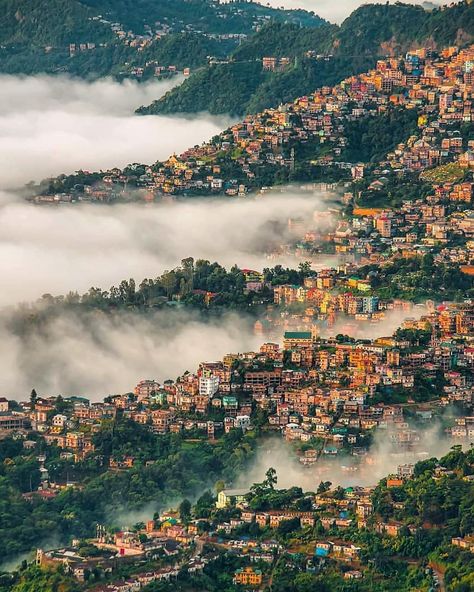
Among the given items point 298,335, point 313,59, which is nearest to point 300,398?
point 298,335

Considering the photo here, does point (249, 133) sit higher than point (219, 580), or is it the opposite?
point (249, 133)

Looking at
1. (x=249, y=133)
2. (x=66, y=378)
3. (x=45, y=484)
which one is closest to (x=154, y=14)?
(x=249, y=133)

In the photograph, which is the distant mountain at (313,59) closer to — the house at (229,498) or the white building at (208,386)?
the white building at (208,386)

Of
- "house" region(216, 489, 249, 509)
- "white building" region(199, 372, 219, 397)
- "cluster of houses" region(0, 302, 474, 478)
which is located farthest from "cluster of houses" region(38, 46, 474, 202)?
"house" region(216, 489, 249, 509)

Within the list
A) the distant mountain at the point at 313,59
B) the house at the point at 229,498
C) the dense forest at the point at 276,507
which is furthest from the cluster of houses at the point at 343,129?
the house at the point at 229,498

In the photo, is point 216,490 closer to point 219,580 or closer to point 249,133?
point 219,580

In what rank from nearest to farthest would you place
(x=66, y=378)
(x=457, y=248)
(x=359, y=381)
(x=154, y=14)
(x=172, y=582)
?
(x=172, y=582) → (x=359, y=381) → (x=66, y=378) → (x=457, y=248) → (x=154, y=14)
